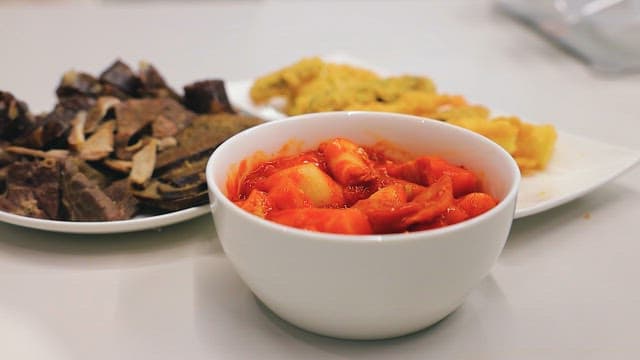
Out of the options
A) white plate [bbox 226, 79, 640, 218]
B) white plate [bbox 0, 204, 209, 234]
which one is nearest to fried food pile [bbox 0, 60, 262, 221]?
white plate [bbox 0, 204, 209, 234]

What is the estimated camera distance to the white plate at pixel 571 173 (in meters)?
1.23

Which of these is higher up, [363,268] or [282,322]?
[363,268]

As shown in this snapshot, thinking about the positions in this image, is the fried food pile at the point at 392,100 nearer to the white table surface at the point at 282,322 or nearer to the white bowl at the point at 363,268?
the white table surface at the point at 282,322

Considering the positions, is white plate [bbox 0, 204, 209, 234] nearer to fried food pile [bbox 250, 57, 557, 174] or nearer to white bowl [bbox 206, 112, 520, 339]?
white bowl [bbox 206, 112, 520, 339]

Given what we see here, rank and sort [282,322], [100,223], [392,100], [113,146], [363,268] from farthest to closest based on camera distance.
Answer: [392,100]
[113,146]
[100,223]
[282,322]
[363,268]

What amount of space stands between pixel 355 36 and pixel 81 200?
1.64m

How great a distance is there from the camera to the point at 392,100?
1581 mm

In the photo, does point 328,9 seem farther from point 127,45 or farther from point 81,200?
point 81,200

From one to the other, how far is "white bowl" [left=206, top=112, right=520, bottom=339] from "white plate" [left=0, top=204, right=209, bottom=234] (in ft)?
0.57

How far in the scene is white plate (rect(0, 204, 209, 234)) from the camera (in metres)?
1.10

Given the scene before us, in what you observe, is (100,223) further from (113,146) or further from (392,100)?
(392,100)

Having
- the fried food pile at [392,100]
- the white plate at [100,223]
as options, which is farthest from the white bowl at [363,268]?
the fried food pile at [392,100]

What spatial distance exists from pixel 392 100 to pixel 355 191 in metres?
0.60

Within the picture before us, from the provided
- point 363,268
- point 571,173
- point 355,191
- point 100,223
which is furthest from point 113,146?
point 571,173
